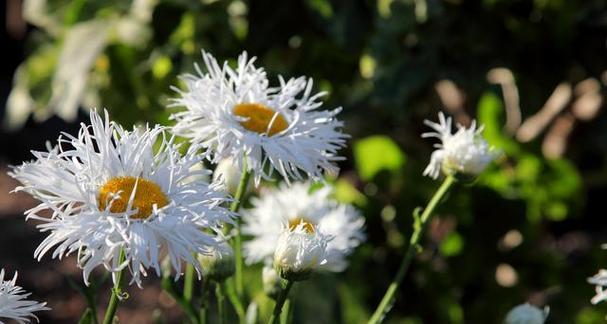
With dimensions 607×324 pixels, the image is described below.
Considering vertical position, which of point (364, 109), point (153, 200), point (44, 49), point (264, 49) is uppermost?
point (44, 49)

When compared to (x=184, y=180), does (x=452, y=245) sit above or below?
below

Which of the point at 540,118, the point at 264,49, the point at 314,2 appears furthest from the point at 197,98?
the point at 540,118

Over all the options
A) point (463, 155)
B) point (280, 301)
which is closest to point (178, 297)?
point (280, 301)

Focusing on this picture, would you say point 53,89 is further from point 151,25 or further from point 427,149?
point 427,149

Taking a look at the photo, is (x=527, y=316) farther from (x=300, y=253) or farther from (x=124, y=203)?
(x=124, y=203)

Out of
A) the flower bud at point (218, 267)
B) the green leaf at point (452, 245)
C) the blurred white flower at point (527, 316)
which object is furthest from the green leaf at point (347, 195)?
the flower bud at point (218, 267)

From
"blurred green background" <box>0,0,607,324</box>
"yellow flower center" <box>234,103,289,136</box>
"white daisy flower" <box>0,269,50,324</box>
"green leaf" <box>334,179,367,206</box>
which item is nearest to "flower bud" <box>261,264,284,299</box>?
"yellow flower center" <box>234,103,289,136</box>

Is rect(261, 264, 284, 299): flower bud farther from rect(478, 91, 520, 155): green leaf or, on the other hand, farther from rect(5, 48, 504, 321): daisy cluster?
rect(478, 91, 520, 155): green leaf

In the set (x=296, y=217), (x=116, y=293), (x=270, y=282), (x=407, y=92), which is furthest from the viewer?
(x=407, y=92)
